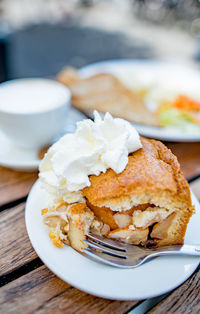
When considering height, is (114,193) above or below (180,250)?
above

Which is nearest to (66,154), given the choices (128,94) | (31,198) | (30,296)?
(31,198)

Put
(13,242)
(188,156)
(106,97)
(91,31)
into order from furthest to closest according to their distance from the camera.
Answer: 1. (91,31)
2. (106,97)
3. (188,156)
4. (13,242)

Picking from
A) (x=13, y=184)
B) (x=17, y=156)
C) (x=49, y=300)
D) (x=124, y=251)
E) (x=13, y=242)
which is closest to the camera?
(x=49, y=300)

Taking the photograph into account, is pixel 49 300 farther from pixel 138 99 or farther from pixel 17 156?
pixel 138 99

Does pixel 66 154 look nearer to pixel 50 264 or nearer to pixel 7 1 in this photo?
pixel 50 264

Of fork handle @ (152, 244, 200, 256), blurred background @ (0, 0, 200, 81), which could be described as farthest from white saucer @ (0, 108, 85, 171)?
blurred background @ (0, 0, 200, 81)

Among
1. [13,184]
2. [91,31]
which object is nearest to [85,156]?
[13,184]

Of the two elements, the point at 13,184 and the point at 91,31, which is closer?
the point at 13,184
